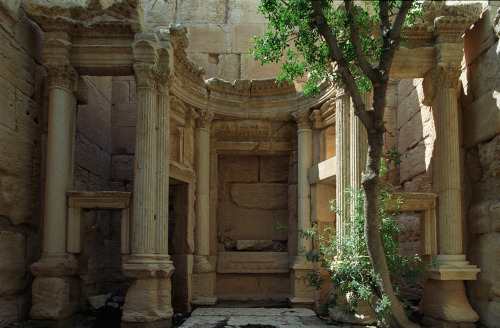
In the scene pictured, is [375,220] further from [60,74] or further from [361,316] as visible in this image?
[60,74]

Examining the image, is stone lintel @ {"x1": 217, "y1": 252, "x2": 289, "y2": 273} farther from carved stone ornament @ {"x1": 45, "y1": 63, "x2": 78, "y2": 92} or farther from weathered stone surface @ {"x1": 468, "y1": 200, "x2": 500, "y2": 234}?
carved stone ornament @ {"x1": 45, "y1": 63, "x2": 78, "y2": 92}

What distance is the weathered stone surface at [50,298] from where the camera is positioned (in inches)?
301

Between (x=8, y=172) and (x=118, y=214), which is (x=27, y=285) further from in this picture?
(x=118, y=214)

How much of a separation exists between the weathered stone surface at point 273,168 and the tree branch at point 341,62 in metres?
5.79

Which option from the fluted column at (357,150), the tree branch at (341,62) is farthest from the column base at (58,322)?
the tree branch at (341,62)

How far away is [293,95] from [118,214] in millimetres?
5053

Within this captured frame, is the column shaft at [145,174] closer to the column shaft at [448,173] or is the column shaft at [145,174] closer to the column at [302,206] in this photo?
the column at [302,206]

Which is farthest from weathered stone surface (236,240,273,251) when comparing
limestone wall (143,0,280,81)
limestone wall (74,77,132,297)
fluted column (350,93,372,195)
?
limestone wall (143,0,280,81)

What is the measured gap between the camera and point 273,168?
472 inches

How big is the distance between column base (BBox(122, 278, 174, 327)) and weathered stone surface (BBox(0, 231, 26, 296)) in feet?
6.00

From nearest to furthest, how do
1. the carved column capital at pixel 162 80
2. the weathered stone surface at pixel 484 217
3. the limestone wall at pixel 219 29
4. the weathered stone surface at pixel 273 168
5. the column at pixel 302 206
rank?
the weathered stone surface at pixel 484 217
the carved column capital at pixel 162 80
the column at pixel 302 206
the weathered stone surface at pixel 273 168
the limestone wall at pixel 219 29

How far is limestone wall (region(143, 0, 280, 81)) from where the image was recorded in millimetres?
12094

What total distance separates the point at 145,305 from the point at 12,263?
2.28 metres

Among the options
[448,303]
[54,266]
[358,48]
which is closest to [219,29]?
[358,48]
